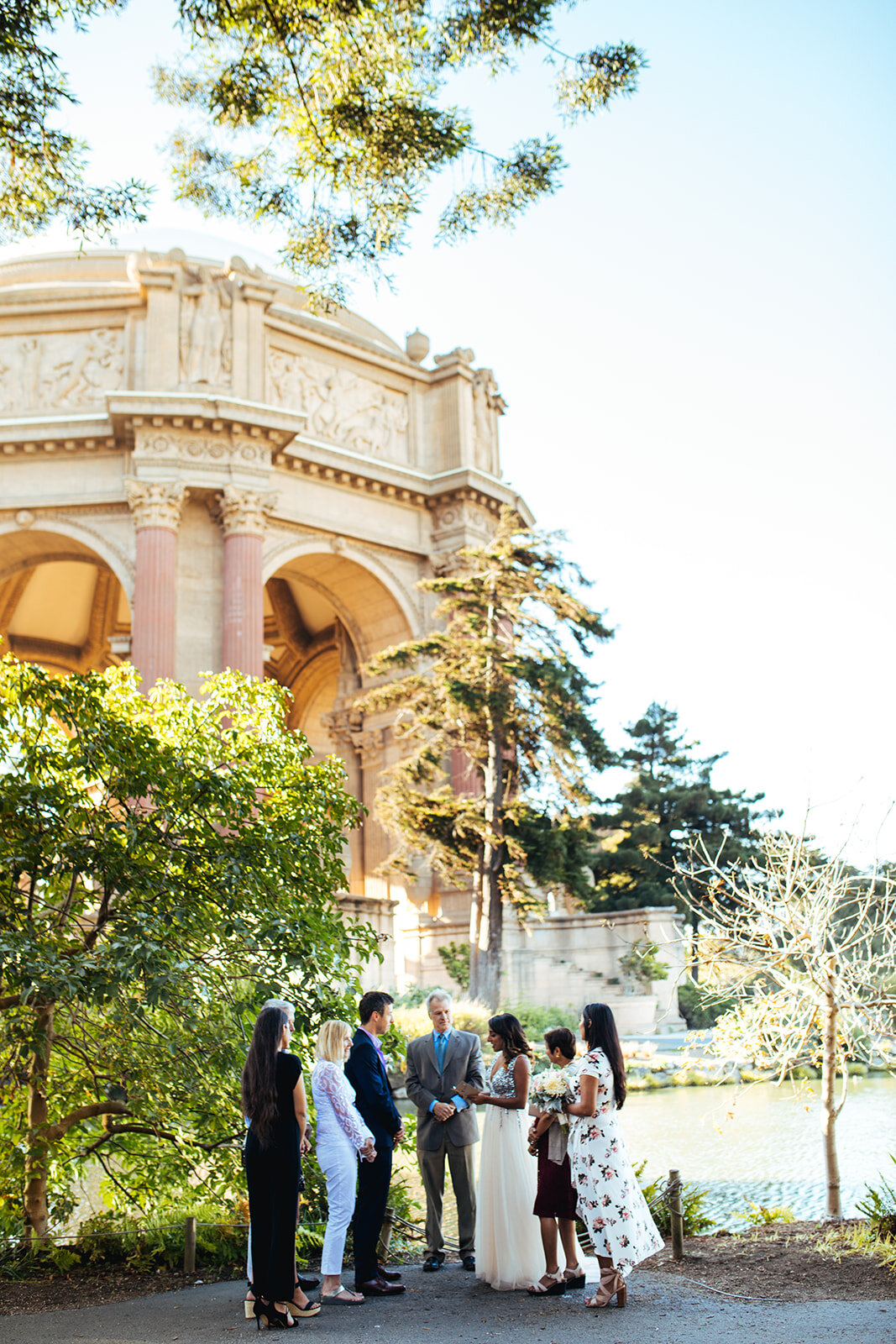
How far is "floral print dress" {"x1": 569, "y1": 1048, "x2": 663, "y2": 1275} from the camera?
6137 millimetres

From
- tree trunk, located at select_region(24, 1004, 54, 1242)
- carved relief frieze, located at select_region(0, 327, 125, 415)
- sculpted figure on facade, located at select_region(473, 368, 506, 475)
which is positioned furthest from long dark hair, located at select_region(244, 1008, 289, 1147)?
sculpted figure on facade, located at select_region(473, 368, 506, 475)

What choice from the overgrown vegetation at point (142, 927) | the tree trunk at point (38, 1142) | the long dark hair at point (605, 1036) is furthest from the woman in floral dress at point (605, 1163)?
the tree trunk at point (38, 1142)

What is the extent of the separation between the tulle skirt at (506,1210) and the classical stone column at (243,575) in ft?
58.6

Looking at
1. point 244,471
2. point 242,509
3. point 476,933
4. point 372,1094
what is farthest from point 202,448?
point 372,1094

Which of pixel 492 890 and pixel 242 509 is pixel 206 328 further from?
pixel 492 890

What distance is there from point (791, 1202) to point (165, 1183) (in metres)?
5.66

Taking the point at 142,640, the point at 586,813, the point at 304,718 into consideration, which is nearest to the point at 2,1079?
the point at 586,813

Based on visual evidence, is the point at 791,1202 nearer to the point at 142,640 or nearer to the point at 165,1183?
the point at 165,1183

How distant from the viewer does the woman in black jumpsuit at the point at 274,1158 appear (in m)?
5.73

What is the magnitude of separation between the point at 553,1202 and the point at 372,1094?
3.80 ft

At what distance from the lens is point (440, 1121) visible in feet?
23.1

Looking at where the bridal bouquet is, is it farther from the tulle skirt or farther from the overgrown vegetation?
the overgrown vegetation

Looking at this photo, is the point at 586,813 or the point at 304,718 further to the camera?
the point at 304,718

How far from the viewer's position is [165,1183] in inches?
294
